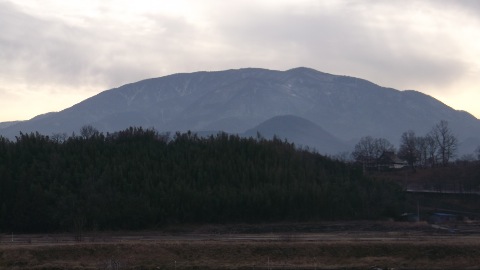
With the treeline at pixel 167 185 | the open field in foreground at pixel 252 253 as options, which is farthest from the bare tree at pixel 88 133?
the open field in foreground at pixel 252 253

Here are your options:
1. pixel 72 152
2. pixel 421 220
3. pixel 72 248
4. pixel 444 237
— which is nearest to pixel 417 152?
pixel 421 220

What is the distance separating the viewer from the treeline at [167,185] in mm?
74250

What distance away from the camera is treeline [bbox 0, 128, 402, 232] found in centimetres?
7425

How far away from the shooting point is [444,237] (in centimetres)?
5897

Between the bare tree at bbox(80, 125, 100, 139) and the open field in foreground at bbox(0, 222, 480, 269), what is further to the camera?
the bare tree at bbox(80, 125, 100, 139)

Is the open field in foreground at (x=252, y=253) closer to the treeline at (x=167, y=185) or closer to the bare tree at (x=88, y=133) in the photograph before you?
the treeline at (x=167, y=185)

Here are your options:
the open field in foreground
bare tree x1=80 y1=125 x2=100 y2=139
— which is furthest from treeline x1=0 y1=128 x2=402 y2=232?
the open field in foreground

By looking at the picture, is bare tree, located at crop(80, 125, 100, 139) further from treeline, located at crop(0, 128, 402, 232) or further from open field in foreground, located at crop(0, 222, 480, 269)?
open field in foreground, located at crop(0, 222, 480, 269)

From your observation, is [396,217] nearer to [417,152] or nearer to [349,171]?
[349,171]

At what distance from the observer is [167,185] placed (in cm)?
7919

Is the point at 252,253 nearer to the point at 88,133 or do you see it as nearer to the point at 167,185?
the point at 167,185

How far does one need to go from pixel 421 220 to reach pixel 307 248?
30059 mm

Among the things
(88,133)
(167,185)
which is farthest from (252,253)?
(88,133)

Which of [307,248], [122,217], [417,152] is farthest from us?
[417,152]
